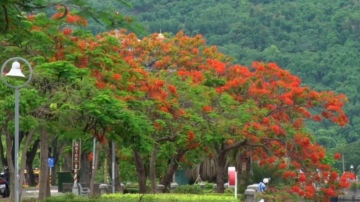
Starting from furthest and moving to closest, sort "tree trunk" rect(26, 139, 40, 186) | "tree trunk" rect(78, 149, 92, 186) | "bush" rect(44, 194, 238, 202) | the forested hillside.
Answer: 1. the forested hillside
2. "tree trunk" rect(78, 149, 92, 186)
3. "tree trunk" rect(26, 139, 40, 186)
4. "bush" rect(44, 194, 238, 202)

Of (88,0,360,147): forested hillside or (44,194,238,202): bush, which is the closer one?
(44,194,238,202): bush

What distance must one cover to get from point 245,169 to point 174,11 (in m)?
76.7

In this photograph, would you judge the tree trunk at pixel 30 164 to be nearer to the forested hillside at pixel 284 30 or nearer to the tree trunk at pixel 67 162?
the tree trunk at pixel 67 162

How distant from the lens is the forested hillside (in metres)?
102

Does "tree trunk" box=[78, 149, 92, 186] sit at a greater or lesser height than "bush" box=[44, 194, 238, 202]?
greater

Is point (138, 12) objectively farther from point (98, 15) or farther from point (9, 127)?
point (98, 15)

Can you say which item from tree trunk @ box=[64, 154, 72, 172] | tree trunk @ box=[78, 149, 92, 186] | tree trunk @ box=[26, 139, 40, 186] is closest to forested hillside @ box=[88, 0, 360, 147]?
tree trunk @ box=[64, 154, 72, 172]

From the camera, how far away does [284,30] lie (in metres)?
123

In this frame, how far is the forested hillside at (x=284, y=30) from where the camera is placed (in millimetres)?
102000

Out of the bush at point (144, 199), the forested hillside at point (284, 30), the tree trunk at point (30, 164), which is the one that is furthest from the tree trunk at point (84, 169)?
the forested hillside at point (284, 30)

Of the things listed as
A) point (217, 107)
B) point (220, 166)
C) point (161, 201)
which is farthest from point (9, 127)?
point (220, 166)

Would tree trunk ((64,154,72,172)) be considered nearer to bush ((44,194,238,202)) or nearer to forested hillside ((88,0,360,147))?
bush ((44,194,238,202))

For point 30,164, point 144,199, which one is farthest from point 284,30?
point 144,199

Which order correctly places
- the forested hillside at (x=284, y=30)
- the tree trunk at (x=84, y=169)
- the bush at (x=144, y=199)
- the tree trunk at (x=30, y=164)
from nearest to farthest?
1. the bush at (x=144, y=199)
2. the tree trunk at (x=30, y=164)
3. the tree trunk at (x=84, y=169)
4. the forested hillside at (x=284, y=30)
